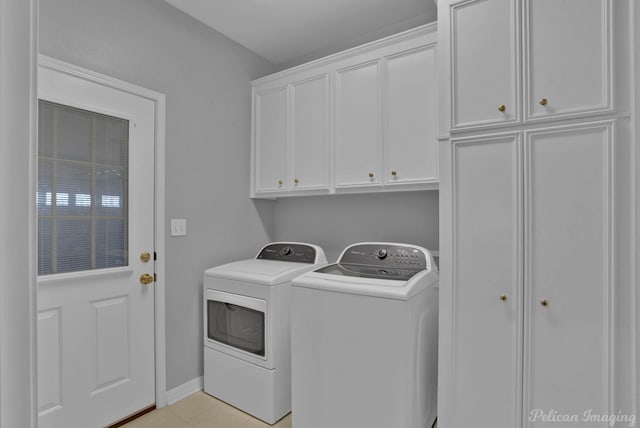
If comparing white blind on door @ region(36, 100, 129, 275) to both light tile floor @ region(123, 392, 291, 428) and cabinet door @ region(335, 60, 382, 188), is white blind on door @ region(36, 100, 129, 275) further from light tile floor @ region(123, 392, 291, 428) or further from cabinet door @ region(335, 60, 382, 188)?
cabinet door @ region(335, 60, 382, 188)

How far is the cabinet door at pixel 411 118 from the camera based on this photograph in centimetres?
208

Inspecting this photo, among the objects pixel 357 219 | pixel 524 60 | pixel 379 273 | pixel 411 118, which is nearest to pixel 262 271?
pixel 379 273

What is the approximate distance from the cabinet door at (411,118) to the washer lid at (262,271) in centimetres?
90

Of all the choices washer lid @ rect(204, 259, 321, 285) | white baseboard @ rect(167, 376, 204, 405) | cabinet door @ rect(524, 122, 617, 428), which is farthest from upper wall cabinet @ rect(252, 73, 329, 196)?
white baseboard @ rect(167, 376, 204, 405)

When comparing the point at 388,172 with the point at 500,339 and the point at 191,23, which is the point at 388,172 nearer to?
the point at 500,339

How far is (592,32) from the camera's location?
138cm

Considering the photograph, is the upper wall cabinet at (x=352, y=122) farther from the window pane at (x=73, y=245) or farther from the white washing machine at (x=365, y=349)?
the window pane at (x=73, y=245)

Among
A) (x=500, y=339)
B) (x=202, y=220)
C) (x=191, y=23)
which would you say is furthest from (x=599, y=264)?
(x=191, y=23)

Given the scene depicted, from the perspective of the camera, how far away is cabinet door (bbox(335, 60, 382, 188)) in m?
2.30

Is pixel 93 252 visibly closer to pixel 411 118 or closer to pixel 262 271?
pixel 262 271

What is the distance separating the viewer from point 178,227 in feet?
7.63

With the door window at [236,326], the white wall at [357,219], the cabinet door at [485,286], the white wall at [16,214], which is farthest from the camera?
the white wall at [357,219]

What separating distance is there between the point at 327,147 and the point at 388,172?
532 mm

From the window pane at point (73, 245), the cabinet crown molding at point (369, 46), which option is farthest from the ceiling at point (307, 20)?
the window pane at point (73, 245)
